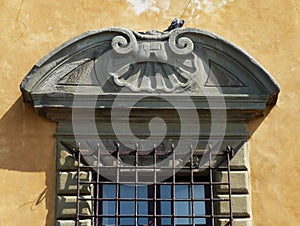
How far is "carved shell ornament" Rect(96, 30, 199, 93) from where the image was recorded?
6203mm

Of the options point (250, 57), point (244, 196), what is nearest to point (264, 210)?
point (244, 196)

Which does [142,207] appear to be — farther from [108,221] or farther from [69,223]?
[69,223]

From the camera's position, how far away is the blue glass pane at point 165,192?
20.0 feet

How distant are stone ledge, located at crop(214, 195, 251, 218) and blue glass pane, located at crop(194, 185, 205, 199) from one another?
147 mm

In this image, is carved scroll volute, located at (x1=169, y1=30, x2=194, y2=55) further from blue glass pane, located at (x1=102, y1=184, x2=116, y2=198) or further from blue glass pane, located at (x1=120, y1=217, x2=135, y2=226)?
blue glass pane, located at (x1=120, y1=217, x2=135, y2=226)

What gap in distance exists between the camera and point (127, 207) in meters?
6.05

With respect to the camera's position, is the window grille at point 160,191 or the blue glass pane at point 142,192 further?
the blue glass pane at point 142,192

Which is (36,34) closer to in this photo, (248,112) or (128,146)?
(128,146)

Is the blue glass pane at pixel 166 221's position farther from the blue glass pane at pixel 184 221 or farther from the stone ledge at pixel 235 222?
the stone ledge at pixel 235 222

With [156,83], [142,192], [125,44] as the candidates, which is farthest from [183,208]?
[125,44]

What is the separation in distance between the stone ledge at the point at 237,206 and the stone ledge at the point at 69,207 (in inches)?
34.3

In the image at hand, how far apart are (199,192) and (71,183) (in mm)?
891

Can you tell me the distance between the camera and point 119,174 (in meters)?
6.07

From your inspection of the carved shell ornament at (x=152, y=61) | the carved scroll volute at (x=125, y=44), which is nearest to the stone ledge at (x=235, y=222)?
the carved shell ornament at (x=152, y=61)
